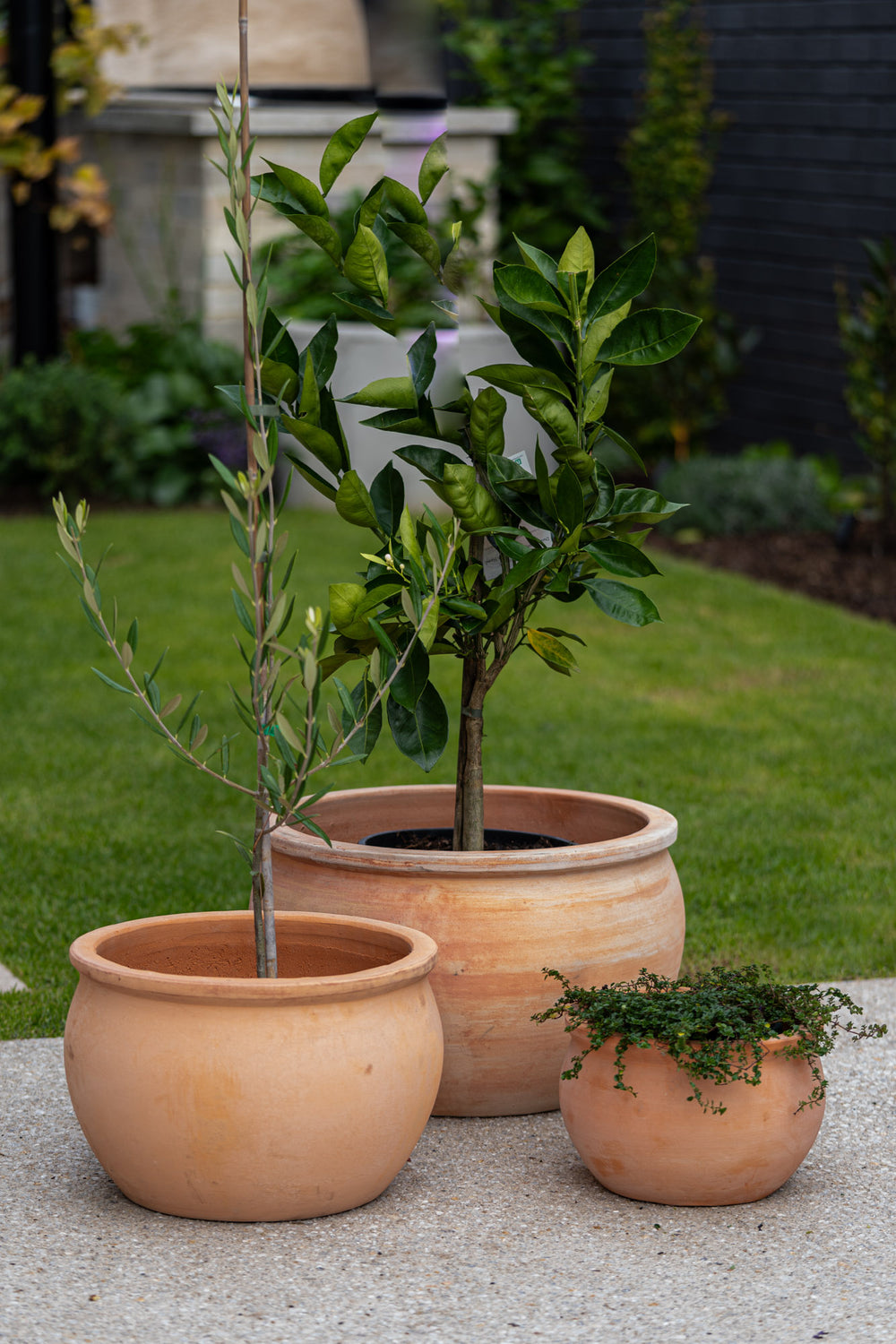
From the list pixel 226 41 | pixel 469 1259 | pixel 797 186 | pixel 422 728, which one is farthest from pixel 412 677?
pixel 226 41

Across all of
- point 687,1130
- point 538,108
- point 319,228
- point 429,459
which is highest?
point 538,108

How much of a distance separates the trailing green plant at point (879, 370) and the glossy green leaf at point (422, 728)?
601 centimetres

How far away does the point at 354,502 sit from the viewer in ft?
10.5

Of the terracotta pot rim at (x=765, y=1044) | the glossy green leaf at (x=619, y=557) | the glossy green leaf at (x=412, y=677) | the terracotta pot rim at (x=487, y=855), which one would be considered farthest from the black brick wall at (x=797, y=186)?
the terracotta pot rim at (x=765, y=1044)

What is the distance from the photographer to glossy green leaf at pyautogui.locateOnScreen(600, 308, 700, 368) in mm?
3201

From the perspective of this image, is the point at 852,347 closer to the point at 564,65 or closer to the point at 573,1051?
the point at 564,65

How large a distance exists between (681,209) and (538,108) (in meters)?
1.77

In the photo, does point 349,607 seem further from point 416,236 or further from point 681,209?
point 681,209

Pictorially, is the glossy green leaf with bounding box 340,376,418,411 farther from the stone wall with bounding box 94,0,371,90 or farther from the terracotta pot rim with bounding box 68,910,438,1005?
the stone wall with bounding box 94,0,371,90

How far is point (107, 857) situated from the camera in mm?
5047

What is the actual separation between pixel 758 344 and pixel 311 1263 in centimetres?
908

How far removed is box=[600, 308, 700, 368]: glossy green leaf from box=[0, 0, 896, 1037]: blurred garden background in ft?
5.30

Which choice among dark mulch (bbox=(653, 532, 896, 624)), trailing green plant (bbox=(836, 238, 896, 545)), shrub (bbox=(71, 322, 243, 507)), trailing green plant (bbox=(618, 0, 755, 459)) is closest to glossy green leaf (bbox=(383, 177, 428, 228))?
dark mulch (bbox=(653, 532, 896, 624))

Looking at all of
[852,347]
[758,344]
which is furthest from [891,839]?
[758,344]
